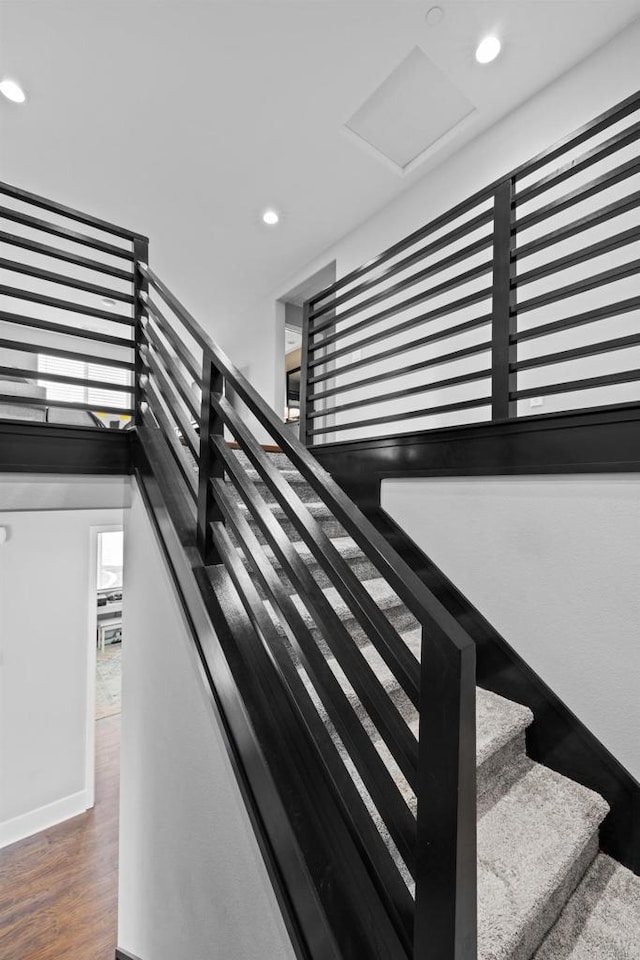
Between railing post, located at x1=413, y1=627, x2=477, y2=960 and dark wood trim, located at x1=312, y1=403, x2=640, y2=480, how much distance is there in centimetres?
112

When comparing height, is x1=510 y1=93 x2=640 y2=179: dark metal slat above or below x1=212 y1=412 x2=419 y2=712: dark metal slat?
above

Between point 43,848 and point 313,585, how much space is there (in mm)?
4066

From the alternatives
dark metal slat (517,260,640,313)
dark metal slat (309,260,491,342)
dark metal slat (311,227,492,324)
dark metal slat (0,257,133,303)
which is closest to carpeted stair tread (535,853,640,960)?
dark metal slat (517,260,640,313)

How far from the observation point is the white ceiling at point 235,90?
2.31 meters

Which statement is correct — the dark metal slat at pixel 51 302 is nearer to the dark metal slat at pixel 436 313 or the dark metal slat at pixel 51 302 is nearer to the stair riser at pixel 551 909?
the dark metal slat at pixel 436 313

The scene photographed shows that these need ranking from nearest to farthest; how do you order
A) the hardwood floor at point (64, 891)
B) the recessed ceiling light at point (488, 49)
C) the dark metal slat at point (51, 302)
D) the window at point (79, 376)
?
the dark metal slat at point (51, 302), the recessed ceiling light at point (488, 49), the hardwood floor at point (64, 891), the window at point (79, 376)

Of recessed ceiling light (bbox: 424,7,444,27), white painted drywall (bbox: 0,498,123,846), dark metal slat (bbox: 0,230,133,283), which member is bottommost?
white painted drywall (bbox: 0,498,123,846)

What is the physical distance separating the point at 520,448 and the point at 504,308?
61 cm

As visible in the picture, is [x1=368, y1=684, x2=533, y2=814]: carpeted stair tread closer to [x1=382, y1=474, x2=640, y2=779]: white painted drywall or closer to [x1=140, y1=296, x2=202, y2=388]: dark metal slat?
[x1=382, y1=474, x2=640, y2=779]: white painted drywall

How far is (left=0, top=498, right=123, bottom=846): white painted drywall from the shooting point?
3396 millimetres

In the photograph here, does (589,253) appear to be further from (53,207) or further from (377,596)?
(53,207)

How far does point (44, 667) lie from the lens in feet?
11.7

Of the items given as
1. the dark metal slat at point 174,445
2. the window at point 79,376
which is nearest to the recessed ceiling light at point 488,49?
the dark metal slat at point 174,445

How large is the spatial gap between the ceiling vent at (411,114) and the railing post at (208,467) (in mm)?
2531
